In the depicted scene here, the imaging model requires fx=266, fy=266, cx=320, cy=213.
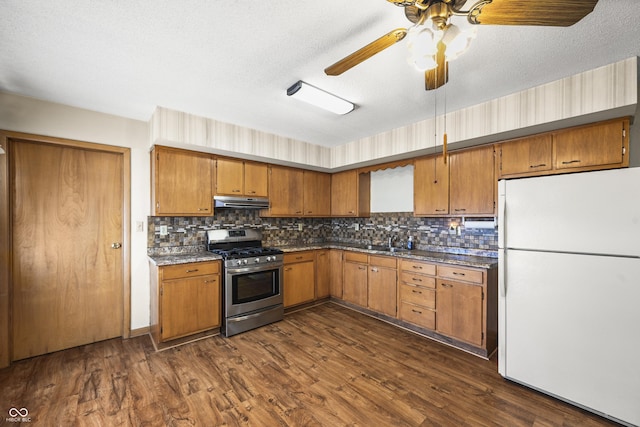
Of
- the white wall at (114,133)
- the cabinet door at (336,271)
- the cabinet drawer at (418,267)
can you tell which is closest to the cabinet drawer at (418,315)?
the cabinet drawer at (418,267)

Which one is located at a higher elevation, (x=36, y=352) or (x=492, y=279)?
(x=492, y=279)

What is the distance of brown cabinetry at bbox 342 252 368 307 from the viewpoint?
375cm

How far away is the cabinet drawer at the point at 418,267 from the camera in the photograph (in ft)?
9.85

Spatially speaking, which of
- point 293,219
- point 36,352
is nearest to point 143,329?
point 36,352

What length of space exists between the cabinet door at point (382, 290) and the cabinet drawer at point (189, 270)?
2.00 m

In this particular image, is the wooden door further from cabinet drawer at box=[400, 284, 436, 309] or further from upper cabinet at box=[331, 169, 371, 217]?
cabinet drawer at box=[400, 284, 436, 309]

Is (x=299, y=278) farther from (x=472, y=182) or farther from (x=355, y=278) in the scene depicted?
(x=472, y=182)

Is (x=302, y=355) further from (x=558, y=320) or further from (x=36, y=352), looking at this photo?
(x=36, y=352)

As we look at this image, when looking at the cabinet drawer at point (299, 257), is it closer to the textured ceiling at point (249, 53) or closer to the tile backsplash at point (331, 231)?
the tile backsplash at point (331, 231)

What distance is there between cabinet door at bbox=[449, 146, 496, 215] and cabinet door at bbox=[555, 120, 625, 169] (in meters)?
0.56

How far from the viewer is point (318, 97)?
7.79ft

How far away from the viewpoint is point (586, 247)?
1.85 meters

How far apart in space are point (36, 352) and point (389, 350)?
3486 mm

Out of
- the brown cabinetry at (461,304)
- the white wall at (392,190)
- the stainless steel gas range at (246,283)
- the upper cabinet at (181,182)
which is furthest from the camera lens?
the white wall at (392,190)
